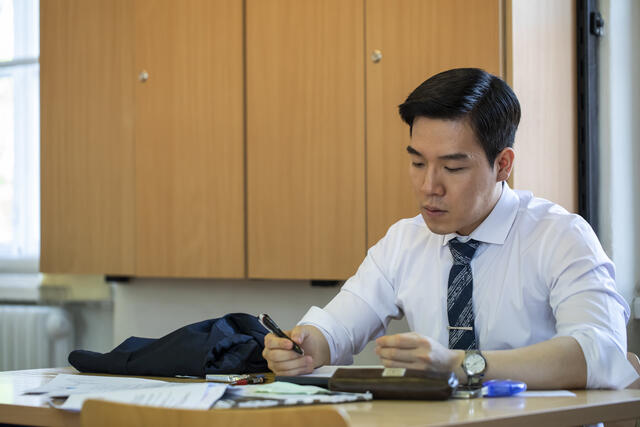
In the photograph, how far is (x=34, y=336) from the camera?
12.7 ft

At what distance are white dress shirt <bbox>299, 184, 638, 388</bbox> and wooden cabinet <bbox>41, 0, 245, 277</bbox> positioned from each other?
91cm

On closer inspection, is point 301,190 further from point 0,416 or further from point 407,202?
point 0,416

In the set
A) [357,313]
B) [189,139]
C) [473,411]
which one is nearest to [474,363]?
[473,411]

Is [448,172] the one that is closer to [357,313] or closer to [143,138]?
[357,313]

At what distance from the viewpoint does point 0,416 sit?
1405 millimetres

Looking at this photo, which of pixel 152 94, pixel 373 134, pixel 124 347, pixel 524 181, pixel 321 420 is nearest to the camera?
pixel 321 420

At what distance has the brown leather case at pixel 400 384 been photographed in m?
1.30

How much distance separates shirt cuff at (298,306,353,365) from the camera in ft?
6.23

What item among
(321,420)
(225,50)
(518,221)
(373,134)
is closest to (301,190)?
(373,134)

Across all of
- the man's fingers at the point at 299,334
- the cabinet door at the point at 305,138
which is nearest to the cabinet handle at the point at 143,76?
the cabinet door at the point at 305,138

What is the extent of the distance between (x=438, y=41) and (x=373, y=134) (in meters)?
0.35

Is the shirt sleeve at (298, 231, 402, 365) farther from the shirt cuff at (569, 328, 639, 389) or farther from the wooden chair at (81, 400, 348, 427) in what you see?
the wooden chair at (81, 400, 348, 427)

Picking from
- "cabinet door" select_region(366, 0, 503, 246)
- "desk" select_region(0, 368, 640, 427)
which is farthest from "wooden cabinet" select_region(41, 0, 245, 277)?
"desk" select_region(0, 368, 640, 427)

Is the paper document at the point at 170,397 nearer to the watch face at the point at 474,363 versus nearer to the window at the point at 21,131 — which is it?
the watch face at the point at 474,363
